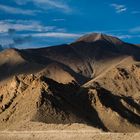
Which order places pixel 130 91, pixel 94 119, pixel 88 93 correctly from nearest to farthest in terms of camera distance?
pixel 94 119, pixel 88 93, pixel 130 91

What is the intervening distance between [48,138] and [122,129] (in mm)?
57431

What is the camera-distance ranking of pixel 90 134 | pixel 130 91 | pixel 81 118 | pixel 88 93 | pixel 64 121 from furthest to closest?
1. pixel 130 91
2. pixel 88 93
3. pixel 81 118
4. pixel 64 121
5. pixel 90 134

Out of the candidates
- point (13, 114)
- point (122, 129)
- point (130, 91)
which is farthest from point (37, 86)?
point (130, 91)

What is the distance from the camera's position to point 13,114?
89938 mm

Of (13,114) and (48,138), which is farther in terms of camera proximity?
(13,114)

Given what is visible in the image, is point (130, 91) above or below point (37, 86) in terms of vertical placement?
below

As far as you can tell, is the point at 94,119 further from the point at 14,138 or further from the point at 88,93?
the point at 14,138

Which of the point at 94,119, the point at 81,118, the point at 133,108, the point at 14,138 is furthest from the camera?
the point at 133,108

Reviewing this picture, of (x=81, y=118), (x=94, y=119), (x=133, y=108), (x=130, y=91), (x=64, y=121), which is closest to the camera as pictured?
(x=64, y=121)

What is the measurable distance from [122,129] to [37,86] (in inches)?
649

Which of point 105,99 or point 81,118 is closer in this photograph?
point 81,118

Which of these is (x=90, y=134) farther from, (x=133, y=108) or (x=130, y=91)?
(x=130, y=91)

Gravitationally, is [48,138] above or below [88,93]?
above

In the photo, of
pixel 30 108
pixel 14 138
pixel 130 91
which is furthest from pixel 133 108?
pixel 14 138
